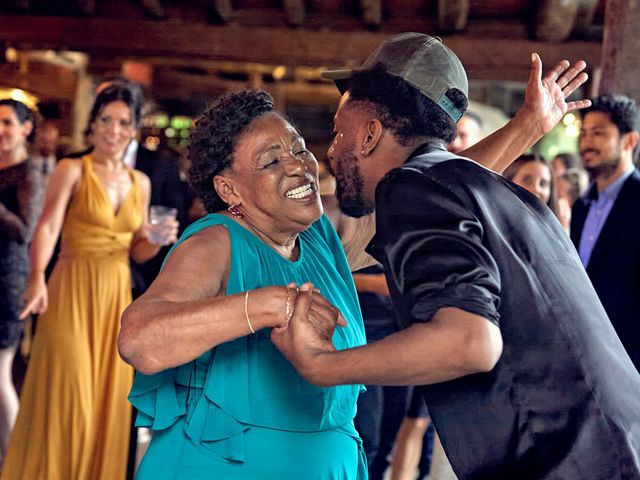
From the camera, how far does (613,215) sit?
14.4 feet

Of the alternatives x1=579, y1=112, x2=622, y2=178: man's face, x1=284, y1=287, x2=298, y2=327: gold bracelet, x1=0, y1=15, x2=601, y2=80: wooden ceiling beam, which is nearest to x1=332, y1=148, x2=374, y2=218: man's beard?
x1=284, y1=287, x2=298, y2=327: gold bracelet

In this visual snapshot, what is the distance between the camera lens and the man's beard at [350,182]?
2.09 metres

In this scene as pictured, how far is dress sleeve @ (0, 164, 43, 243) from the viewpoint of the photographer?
479 centimetres

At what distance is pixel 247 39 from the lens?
876 cm

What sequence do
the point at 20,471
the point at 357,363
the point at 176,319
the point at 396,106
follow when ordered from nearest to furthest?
the point at 357,363
the point at 176,319
the point at 396,106
the point at 20,471

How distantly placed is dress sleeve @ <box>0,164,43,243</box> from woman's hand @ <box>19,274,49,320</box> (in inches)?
16.7

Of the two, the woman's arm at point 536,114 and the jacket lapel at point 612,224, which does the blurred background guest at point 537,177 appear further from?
Answer: the woman's arm at point 536,114

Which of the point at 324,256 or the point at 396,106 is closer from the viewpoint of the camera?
the point at 396,106

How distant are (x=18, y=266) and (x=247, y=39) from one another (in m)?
4.36

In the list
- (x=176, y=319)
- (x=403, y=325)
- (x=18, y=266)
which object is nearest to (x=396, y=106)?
(x=403, y=325)

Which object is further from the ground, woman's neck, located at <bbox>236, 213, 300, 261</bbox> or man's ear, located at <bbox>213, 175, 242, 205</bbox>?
man's ear, located at <bbox>213, 175, 242, 205</bbox>

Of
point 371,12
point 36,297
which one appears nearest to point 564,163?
point 371,12

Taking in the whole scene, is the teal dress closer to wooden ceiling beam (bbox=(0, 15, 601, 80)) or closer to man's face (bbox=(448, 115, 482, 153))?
man's face (bbox=(448, 115, 482, 153))

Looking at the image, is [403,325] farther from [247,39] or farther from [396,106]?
[247,39]
